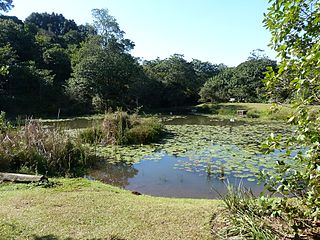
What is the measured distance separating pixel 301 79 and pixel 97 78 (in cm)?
2778

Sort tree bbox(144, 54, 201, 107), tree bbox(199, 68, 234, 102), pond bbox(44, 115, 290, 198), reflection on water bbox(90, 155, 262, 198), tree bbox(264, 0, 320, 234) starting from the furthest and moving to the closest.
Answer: tree bbox(199, 68, 234, 102), tree bbox(144, 54, 201, 107), pond bbox(44, 115, 290, 198), reflection on water bbox(90, 155, 262, 198), tree bbox(264, 0, 320, 234)

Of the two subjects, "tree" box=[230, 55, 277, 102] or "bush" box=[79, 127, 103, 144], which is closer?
"bush" box=[79, 127, 103, 144]

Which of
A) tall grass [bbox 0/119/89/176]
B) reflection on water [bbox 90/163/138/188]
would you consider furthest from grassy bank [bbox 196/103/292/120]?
tall grass [bbox 0/119/89/176]

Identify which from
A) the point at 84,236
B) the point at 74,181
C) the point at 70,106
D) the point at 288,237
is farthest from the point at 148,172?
the point at 70,106

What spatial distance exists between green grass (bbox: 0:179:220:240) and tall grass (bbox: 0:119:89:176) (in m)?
1.97

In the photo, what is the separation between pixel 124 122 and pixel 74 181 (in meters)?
6.84

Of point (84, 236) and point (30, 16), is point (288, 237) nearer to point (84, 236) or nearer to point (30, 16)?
point (84, 236)


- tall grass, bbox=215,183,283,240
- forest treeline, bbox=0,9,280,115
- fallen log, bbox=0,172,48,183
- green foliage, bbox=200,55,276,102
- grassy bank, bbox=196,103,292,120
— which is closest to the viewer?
tall grass, bbox=215,183,283,240

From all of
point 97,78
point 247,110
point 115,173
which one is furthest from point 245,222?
point 97,78

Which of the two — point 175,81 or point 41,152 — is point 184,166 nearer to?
point 41,152

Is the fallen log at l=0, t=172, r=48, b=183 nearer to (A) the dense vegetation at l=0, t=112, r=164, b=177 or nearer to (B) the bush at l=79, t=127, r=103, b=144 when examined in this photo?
(A) the dense vegetation at l=0, t=112, r=164, b=177

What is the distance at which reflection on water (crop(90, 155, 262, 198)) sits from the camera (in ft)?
24.2

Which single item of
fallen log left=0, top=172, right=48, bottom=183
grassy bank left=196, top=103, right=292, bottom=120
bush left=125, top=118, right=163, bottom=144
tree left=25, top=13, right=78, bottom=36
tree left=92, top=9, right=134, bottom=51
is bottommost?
fallen log left=0, top=172, right=48, bottom=183

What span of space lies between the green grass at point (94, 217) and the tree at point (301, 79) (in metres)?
1.61
